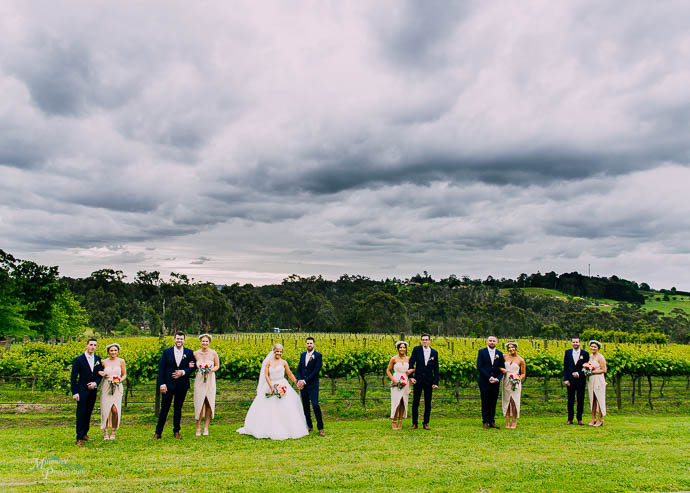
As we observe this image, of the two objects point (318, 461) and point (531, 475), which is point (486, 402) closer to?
point (531, 475)

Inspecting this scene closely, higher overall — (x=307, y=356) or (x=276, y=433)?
(x=307, y=356)

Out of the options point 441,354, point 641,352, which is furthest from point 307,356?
point 641,352

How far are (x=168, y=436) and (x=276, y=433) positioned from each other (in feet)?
7.11

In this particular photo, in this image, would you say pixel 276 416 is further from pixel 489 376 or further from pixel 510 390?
pixel 510 390

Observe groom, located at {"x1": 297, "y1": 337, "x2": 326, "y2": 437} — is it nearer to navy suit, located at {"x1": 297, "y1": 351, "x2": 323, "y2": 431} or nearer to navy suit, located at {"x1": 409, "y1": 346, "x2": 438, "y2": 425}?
navy suit, located at {"x1": 297, "y1": 351, "x2": 323, "y2": 431}

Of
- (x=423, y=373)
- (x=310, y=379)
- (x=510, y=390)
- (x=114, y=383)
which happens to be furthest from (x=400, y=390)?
(x=114, y=383)

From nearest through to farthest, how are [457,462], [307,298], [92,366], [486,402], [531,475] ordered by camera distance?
A: [531,475], [457,462], [92,366], [486,402], [307,298]

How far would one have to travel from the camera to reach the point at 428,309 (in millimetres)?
72812

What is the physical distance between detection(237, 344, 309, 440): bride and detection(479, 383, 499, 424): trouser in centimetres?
391

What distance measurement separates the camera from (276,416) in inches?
361

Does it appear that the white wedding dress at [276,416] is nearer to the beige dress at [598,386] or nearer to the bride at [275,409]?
the bride at [275,409]

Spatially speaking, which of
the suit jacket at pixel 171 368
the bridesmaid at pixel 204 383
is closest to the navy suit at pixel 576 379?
the bridesmaid at pixel 204 383

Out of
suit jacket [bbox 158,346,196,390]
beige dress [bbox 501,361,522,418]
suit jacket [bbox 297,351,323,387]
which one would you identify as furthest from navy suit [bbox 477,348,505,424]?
suit jacket [bbox 158,346,196,390]

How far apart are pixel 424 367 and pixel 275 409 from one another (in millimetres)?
3217
